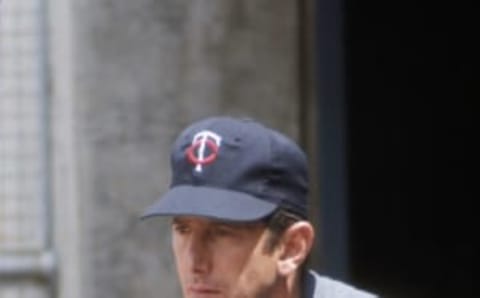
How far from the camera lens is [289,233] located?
3283 mm

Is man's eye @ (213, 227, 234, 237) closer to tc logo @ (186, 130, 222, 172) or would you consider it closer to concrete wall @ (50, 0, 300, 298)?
tc logo @ (186, 130, 222, 172)

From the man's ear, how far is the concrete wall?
135 inches

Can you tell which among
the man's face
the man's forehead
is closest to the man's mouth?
the man's face

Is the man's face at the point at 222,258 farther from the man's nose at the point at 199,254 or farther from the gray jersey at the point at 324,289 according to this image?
the gray jersey at the point at 324,289

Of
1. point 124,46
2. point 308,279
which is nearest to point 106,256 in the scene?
point 124,46

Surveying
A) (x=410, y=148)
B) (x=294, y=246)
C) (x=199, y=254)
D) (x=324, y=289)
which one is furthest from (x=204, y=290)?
(x=410, y=148)

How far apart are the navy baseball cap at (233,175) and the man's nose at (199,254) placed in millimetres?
64

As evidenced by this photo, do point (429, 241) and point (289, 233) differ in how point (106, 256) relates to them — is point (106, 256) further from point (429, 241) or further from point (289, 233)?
point (289, 233)

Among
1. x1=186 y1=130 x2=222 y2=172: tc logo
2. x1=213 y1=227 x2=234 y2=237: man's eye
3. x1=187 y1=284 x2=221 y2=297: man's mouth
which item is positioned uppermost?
x1=186 y1=130 x2=222 y2=172: tc logo

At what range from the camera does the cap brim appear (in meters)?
3.17

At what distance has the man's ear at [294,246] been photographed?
3.28 meters

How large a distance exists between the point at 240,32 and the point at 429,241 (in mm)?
1755

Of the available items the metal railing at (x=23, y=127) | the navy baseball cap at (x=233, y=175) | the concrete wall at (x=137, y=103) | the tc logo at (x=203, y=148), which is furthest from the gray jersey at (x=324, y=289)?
the metal railing at (x=23, y=127)

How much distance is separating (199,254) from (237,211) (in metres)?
0.11
